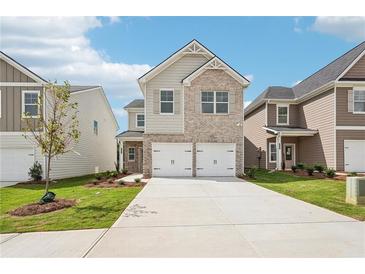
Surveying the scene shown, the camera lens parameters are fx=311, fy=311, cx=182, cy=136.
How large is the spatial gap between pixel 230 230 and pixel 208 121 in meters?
12.2

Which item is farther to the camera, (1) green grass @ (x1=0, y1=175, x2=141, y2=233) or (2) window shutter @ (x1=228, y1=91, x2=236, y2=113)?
(2) window shutter @ (x1=228, y1=91, x2=236, y2=113)

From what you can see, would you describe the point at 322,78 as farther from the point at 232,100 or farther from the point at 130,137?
the point at 130,137

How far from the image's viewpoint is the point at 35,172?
18109mm

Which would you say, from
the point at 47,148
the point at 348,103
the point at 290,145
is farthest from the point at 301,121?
the point at 47,148

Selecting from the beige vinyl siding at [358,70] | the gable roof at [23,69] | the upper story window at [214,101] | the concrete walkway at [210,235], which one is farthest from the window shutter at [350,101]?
the gable roof at [23,69]

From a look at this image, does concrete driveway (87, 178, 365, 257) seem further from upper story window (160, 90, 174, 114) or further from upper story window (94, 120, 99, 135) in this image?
upper story window (94, 120, 99, 135)

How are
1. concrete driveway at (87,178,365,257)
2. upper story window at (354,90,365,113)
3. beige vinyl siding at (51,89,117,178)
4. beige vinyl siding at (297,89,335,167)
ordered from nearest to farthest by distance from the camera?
concrete driveway at (87,178,365,257), upper story window at (354,90,365,113), beige vinyl siding at (297,89,335,167), beige vinyl siding at (51,89,117,178)

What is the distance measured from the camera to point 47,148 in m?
10.5

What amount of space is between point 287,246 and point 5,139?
18037 millimetres

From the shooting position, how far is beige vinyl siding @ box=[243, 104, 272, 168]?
85.4ft

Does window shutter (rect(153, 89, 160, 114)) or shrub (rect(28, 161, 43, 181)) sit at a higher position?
window shutter (rect(153, 89, 160, 114))

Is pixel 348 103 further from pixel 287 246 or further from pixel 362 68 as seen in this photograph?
pixel 287 246

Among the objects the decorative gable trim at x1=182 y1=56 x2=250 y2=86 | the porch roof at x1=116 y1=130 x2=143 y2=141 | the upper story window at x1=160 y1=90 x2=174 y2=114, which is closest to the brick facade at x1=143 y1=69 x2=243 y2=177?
the decorative gable trim at x1=182 y1=56 x2=250 y2=86

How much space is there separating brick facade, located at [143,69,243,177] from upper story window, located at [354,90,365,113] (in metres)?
7.43
